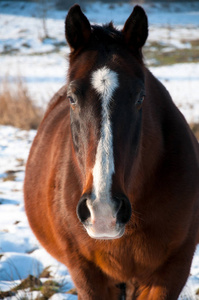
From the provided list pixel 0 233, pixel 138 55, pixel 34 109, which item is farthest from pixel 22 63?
pixel 138 55

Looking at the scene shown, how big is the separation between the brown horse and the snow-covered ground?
1.51ft

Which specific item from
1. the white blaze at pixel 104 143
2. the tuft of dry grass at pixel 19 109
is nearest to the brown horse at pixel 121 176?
the white blaze at pixel 104 143

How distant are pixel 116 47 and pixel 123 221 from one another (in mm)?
961

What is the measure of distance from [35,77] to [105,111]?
1198 centimetres

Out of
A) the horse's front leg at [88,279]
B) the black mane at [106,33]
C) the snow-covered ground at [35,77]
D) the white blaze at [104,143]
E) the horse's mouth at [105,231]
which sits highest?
the black mane at [106,33]

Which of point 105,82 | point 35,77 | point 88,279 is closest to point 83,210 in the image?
point 105,82

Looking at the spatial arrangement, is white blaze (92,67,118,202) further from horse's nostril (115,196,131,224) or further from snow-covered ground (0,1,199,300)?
snow-covered ground (0,1,199,300)

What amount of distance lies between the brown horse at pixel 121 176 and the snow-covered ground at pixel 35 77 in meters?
0.46

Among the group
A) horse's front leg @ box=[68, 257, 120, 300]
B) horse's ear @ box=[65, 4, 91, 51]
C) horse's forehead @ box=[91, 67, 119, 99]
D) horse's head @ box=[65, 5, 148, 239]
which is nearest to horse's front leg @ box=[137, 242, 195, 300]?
horse's front leg @ box=[68, 257, 120, 300]

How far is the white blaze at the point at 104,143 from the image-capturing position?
1589 millimetres

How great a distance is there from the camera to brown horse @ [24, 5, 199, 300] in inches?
66.7

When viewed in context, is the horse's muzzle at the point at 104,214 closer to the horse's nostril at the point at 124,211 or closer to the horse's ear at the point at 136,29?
the horse's nostril at the point at 124,211

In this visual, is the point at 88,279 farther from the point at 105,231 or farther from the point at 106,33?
the point at 106,33

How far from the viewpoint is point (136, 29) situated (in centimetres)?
217
